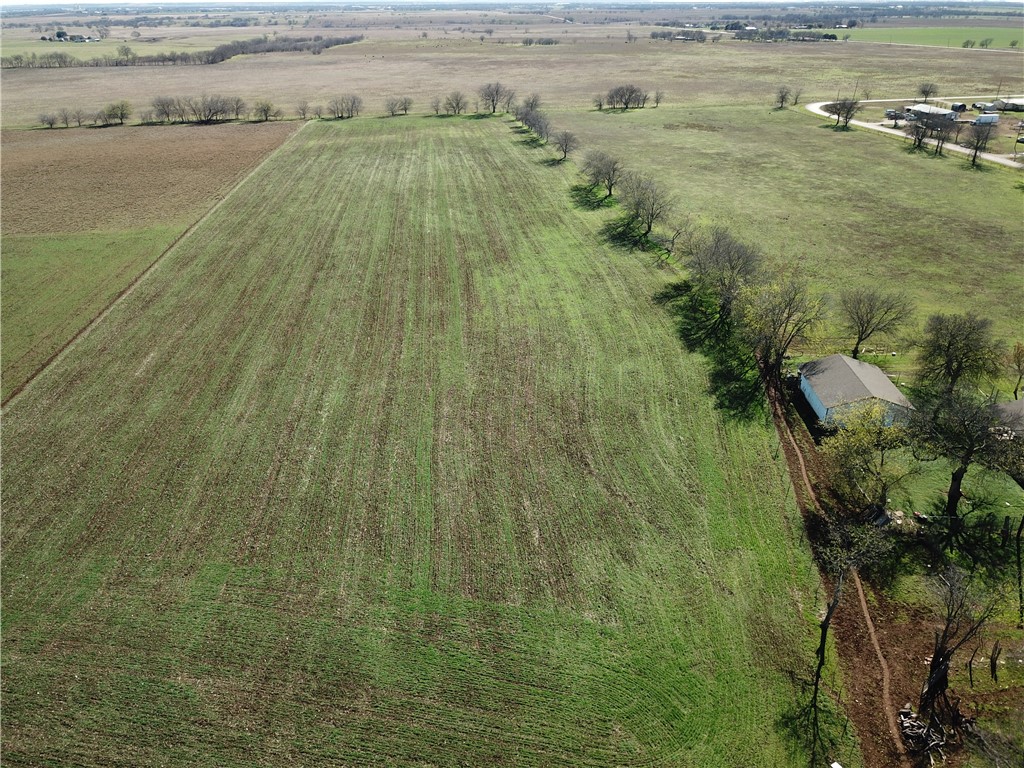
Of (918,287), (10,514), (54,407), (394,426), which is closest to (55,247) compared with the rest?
(54,407)

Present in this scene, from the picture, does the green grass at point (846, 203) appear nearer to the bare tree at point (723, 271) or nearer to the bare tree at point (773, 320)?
the bare tree at point (773, 320)

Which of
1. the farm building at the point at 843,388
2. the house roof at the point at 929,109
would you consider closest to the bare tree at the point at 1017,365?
the farm building at the point at 843,388

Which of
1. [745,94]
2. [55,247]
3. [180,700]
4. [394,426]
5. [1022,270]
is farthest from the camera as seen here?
[745,94]

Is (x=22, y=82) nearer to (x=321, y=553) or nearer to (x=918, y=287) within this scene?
(x=321, y=553)

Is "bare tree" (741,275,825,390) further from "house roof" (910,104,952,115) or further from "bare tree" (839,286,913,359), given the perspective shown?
"house roof" (910,104,952,115)

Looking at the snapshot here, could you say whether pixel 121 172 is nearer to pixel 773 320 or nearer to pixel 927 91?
pixel 773 320

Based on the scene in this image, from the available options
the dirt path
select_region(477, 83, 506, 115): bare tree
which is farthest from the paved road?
the dirt path
